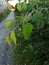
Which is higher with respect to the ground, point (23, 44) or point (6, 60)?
point (23, 44)

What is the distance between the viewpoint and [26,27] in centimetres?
96

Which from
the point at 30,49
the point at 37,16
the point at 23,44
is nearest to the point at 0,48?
the point at 23,44

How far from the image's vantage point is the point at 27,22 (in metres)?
1.00

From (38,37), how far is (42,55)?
420 mm

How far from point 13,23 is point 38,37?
3459 mm

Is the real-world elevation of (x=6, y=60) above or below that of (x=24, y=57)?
below

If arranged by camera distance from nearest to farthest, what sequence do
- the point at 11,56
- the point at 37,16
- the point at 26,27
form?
the point at 26,27 < the point at 37,16 < the point at 11,56

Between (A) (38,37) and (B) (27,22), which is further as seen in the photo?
(A) (38,37)

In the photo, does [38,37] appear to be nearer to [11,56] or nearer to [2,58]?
[11,56]

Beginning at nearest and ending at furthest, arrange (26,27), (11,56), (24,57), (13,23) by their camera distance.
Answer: (26,27)
(13,23)
(24,57)
(11,56)

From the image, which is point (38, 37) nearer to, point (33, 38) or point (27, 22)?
point (33, 38)

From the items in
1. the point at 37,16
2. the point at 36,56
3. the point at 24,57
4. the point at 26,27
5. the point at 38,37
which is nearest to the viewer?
the point at 26,27

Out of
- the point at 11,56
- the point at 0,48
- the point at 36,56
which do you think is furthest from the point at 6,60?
the point at 36,56

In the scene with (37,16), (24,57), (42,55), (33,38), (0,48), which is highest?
(37,16)
